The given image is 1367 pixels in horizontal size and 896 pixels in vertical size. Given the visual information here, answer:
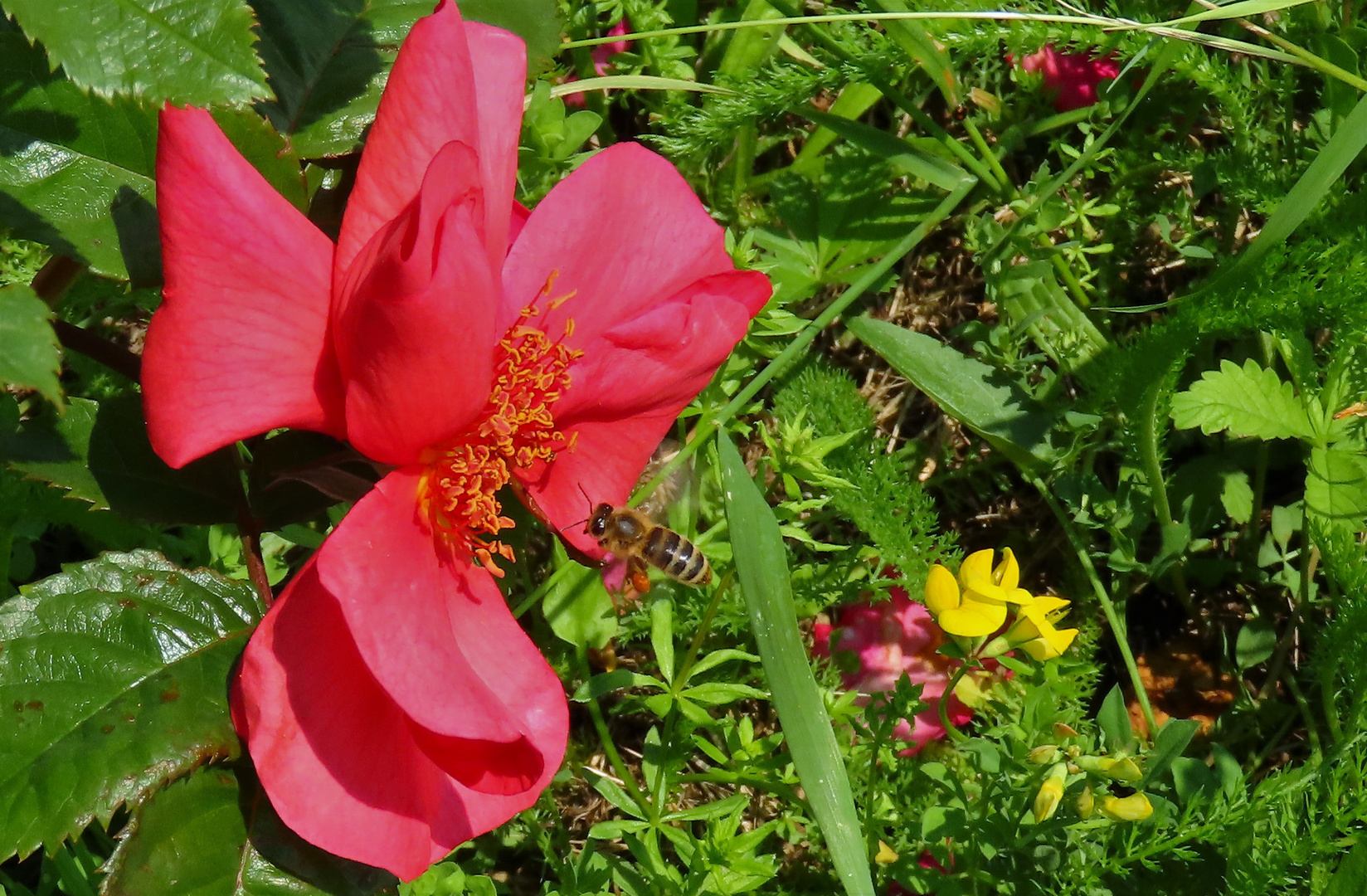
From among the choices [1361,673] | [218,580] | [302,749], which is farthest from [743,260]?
[1361,673]

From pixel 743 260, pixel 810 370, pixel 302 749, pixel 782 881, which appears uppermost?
pixel 743 260

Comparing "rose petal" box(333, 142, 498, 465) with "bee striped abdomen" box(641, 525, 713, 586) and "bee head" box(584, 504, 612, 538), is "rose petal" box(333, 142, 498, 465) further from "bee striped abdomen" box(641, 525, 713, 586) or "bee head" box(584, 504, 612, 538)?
"bee striped abdomen" box(641, 525, 713, 586)

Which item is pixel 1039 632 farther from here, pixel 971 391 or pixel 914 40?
pixel 914 40

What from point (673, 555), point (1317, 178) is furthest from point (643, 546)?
point (1317, 178)

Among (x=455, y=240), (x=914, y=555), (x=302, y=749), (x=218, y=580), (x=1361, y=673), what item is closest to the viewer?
(x=455, y=240)

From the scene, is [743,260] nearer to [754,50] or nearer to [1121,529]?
[754,50]

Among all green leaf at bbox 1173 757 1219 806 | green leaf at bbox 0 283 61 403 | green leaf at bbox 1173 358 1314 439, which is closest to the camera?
green leaf at bbox 0 283 61 403

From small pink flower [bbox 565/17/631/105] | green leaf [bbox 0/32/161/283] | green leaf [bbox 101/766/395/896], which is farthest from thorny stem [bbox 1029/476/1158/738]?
green leaf [bbox 0/32/161/283]

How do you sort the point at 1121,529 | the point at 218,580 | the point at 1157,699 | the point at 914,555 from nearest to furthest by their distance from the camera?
the point at 218,580 < the point at 914,555 < the point at 1121,529 < the point at 1157,699
